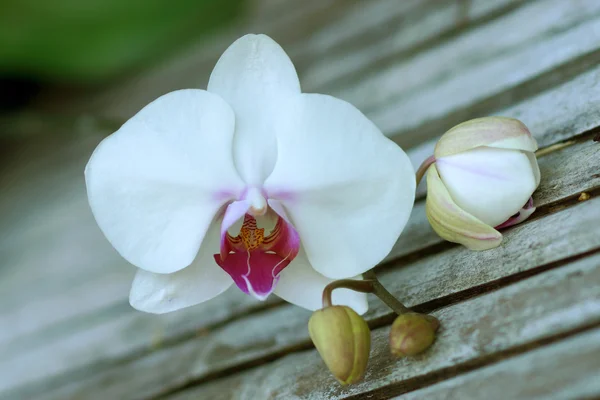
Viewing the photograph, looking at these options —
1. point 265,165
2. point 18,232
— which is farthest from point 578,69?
point 18,232

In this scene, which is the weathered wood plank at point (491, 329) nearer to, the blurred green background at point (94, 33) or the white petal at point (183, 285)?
the white petal at point (183, 285)

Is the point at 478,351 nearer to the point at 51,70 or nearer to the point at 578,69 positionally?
the point at 578,69

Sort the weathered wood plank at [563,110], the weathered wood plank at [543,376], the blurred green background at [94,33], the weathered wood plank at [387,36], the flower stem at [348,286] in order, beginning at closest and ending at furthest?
1. the weathered wood plank at [543,376]
2. the flower stem at [348,286]
3. the weathered wood plank at [563,110]
4. the weathered wood plank at [387,36]
5. the blurred green background at [94,33]

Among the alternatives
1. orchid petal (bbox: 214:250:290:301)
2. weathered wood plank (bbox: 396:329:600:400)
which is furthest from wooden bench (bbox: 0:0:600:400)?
orchid petal (bbox: 214:250:290:301)

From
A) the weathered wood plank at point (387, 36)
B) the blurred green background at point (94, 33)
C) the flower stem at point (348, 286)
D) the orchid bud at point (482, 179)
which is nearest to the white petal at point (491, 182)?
the orchid bud at point (482, 179)

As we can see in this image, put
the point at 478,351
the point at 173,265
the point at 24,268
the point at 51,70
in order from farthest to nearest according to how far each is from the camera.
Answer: the point at 51,70
the point at 24,268
the point at 173,265
the point at 478,351

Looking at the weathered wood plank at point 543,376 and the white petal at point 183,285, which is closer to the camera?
the weathered wood plank at point 543,376

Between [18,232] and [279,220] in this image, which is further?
[18,232]
